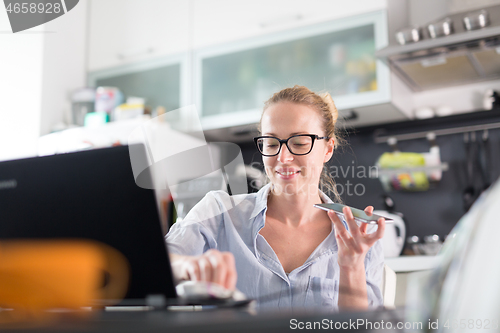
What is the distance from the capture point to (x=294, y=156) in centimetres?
120

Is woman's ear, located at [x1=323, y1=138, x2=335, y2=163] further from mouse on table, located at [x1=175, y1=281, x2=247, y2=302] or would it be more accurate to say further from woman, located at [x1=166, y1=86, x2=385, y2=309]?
mouse on table, located at [x1=175, y1=281, x2=247, y2=302]

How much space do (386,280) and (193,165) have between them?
0.82 meters

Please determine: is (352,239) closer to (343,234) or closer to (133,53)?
(343,234)

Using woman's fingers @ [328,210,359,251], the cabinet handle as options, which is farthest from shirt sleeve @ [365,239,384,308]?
the cabinet handle

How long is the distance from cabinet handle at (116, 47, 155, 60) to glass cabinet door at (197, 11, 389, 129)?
0.31 m

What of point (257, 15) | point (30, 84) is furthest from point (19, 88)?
point (257, 15)

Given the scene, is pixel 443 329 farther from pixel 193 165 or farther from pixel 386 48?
pixel 386 48

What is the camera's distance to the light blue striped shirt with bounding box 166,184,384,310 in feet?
3.41

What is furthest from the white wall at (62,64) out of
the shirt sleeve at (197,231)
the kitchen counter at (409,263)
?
the kitchen counter at (409,263)

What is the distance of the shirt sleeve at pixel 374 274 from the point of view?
1022mm

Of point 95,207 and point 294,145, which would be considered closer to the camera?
point 95,207

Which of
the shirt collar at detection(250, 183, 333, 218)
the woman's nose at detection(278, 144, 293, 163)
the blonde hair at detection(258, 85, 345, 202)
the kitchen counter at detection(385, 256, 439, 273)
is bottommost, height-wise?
the kitchen counter at detection(385, 256, 439, 273)

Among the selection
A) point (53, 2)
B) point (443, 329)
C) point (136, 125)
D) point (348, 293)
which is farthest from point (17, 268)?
point (53, 2)

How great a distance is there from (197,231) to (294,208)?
0.98ft
